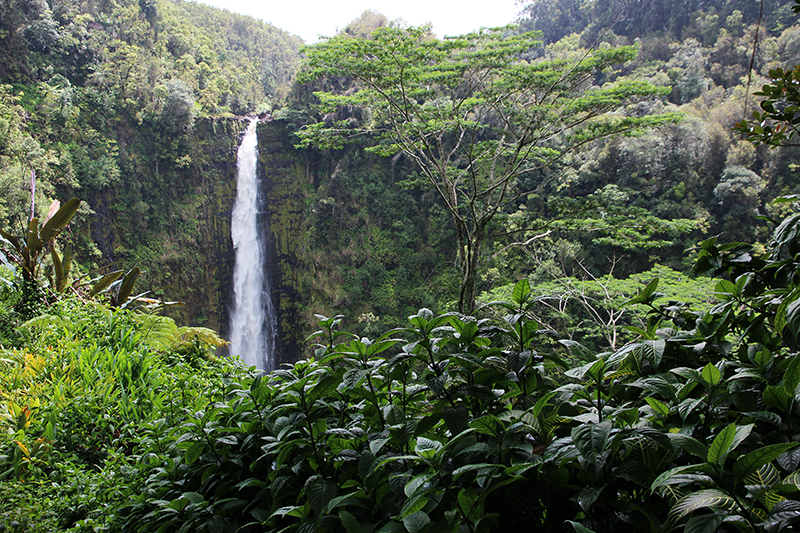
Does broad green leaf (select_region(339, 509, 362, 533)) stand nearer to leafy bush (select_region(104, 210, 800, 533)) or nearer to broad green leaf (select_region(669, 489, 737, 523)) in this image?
leafy bush (select_region(104, 210, 800, 533))

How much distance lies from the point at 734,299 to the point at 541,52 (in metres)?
24.8

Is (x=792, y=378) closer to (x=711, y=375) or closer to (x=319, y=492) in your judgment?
(x=711, y=375)

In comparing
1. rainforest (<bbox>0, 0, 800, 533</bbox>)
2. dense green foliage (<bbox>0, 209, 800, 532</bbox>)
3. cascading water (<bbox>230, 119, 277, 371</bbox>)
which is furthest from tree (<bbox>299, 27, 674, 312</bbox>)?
cascading water (<bbox>230, 119, 277, 371</bbox>)

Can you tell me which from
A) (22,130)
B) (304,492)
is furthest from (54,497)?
(22,130)

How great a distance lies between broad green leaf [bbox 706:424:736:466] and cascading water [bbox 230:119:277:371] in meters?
14.9

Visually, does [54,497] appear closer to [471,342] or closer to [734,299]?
[471,342]

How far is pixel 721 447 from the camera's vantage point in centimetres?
46

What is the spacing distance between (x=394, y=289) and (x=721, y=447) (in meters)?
14.4

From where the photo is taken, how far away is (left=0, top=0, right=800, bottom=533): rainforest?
646 millimetres

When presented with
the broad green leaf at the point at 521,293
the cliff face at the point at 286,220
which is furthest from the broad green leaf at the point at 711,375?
the cliff face at the point at 286,220

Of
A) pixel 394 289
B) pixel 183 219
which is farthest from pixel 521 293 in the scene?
pixel 183 219

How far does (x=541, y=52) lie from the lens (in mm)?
21750

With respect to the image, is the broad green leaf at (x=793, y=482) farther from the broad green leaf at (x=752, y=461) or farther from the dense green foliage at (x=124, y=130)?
the dense green foliage at (x=124, y=130)

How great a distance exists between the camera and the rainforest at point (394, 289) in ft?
2.12
